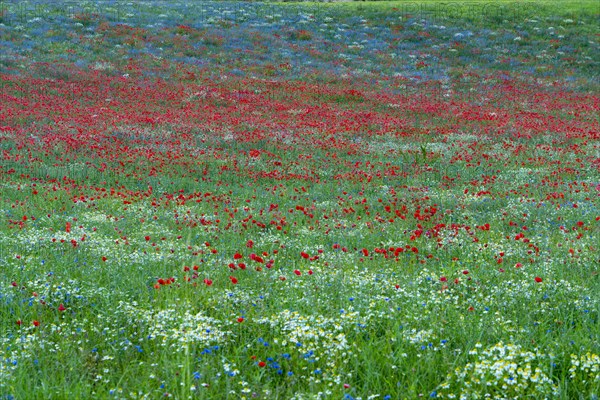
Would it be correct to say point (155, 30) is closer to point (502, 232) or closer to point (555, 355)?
point (502, 232)

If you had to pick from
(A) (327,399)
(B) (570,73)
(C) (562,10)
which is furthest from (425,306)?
(C) (562,10)

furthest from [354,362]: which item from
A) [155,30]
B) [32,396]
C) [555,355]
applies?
[155,30]

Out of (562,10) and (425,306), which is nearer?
(425,306)

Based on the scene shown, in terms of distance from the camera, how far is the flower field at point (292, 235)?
14.6 feet

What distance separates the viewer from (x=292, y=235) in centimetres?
936

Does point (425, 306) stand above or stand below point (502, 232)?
above

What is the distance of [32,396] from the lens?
3951mm

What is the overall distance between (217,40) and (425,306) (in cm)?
A: 3948

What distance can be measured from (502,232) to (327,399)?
17.8 ft

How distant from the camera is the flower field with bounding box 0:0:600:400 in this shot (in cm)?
446

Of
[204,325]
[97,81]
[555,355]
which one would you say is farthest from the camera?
[97,81]

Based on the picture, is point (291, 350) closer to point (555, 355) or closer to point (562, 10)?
point (555, 355)

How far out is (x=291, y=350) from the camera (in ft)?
15.6

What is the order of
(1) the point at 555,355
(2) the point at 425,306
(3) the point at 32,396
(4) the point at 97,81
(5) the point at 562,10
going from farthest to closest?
1. (5) the point at 562,10
2. (4) the point at 97,81
3. (2) the point at 425,306
4. (1) the point at 555,355
5. (3) the point at 32,396
